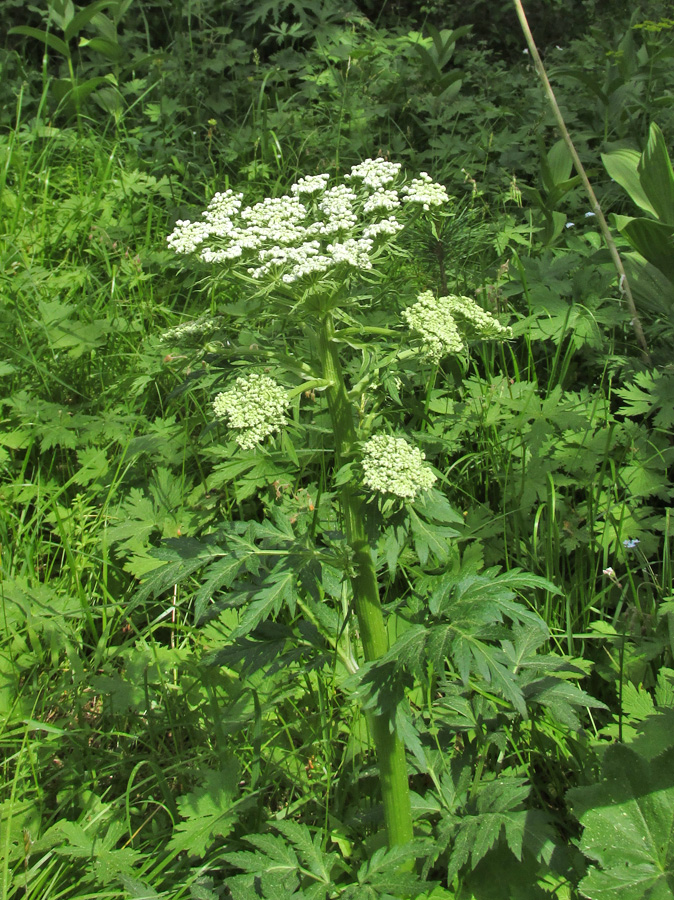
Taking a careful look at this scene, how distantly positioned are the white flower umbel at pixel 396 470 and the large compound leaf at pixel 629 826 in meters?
0.64

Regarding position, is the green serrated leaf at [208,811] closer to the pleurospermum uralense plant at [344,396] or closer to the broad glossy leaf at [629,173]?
the pleurospermum uralense plant at [344,396]

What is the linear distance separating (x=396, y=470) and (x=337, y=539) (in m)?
0.41

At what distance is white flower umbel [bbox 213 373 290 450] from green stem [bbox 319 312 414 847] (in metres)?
0.15

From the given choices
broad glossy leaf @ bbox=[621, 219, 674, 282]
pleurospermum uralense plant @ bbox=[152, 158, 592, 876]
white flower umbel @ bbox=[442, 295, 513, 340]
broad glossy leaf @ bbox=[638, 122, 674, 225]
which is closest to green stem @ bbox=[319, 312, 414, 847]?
pleurospermum uralense plant @ bbox=[152, 158, 592, 876]

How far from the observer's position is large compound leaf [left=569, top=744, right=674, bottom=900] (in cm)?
132

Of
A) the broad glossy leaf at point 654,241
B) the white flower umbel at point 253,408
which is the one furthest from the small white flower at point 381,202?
the broad glossy leaf at point 654,241

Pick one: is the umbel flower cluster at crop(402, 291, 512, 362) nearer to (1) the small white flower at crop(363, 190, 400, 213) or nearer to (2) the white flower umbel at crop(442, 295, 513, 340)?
(2) the white flower umbel at crop(442, 295, 513, 340)

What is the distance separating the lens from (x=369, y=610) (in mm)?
1560

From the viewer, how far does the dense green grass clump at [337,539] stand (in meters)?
1.46

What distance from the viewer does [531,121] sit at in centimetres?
438

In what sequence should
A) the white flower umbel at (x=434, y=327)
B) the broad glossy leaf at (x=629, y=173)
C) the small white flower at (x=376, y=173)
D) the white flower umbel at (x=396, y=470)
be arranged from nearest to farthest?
the white flower umbel at (x=396, y=470) → the white flower umbel at (x=434, y=327) → the small white flower at (x=376, y=173) → the broad glossy leaf at (x=629, y=173)

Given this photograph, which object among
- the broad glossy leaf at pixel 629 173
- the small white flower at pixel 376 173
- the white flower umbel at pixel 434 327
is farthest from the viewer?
the broad glossy leaf at pixel 629 173

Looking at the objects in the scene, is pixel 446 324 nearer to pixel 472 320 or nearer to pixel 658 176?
pixel 472 320

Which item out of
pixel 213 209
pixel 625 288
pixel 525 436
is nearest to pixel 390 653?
pixel 213 209
